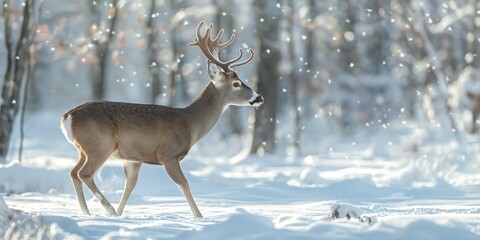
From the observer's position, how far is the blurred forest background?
21.3 metres

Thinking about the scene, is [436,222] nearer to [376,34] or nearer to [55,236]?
[55,236]

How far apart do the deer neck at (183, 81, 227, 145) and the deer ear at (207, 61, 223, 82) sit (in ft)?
0.31

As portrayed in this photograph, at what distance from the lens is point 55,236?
24.0 feet

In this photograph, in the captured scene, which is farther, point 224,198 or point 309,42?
point 309,42

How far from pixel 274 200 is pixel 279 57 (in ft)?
36.9

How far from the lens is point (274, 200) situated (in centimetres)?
1244

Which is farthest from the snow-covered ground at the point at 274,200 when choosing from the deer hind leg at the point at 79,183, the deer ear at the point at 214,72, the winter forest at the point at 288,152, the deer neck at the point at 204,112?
the deer ear at the point at 214,72

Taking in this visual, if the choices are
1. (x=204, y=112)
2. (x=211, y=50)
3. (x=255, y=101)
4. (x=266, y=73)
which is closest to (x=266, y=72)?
(x=266, y=73)

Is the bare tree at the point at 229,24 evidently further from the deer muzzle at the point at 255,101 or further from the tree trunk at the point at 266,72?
the deer muzzle at the point at 255,101

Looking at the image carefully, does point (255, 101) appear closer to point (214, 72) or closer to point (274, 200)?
point (214, 72)

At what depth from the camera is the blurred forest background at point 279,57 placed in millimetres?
21266

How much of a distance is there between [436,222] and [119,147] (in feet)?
11.2

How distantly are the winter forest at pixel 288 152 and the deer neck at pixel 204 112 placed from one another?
0.84m

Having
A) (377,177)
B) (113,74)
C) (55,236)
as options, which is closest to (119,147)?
(55,236)
